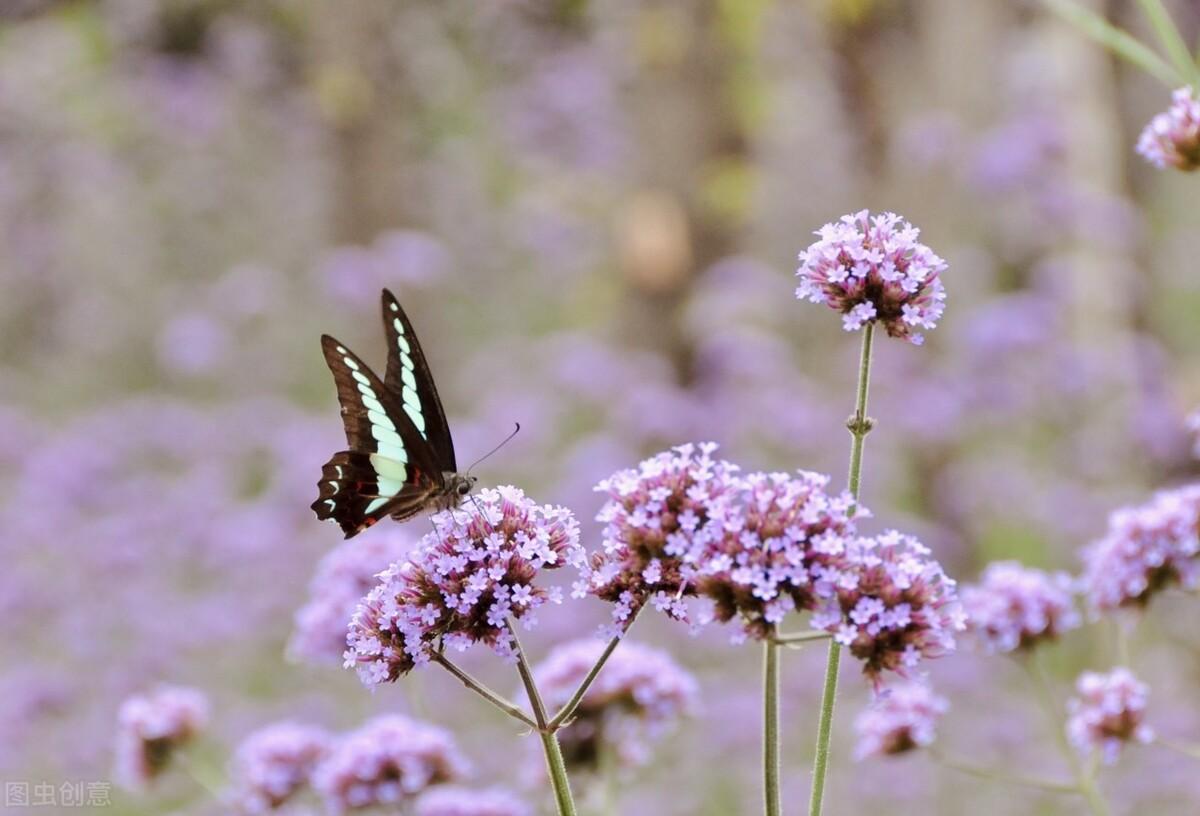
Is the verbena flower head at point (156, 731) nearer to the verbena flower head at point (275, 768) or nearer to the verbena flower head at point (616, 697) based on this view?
the verbena flower head at point (275, 768)

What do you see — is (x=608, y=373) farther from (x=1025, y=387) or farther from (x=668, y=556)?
(x=668, y=556)

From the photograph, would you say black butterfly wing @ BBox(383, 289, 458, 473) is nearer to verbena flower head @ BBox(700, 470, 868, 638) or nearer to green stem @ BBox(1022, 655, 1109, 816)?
verbena flower head @ BBox(700, 470, 868, 638)

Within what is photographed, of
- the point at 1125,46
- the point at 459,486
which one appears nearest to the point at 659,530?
the point at 459,486

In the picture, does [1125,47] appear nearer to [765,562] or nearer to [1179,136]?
[1179,136]

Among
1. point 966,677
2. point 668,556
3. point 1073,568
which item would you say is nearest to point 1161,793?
point 966,677

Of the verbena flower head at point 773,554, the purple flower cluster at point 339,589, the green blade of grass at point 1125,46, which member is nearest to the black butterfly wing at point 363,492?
the purple flower cluster at point 339,589

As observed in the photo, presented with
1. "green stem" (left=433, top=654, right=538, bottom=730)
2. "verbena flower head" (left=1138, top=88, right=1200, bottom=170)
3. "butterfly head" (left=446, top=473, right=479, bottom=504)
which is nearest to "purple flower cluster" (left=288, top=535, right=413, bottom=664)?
"butterfly head" (left=446, top=473, right=479, bottom=504)
